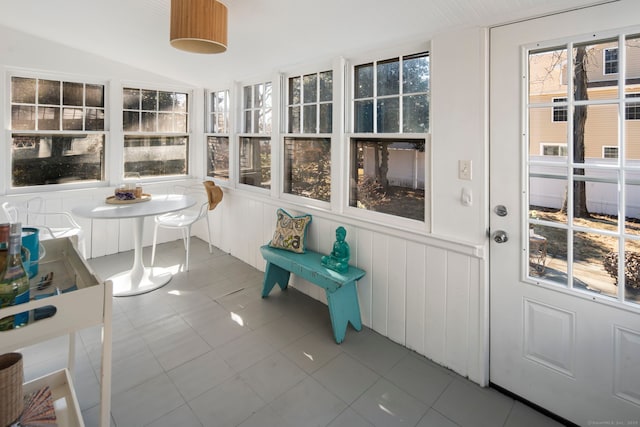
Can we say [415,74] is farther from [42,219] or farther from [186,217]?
[42,219]

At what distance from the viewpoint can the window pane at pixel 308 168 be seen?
308 centimetres

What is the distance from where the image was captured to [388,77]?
2500 millimetres

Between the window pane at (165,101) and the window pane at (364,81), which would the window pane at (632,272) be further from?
the window pane at (165,101)

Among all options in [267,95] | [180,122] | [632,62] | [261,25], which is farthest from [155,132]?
[632,62]

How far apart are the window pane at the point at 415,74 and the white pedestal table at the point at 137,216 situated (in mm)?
2275

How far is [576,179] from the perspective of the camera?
174 centimetres

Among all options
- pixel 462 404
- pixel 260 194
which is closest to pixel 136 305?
pixel 260 194

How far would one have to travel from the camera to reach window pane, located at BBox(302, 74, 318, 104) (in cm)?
309

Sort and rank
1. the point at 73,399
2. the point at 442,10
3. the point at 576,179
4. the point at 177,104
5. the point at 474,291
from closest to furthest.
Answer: the point at 73,399 < the point at 576,179 < the point at 442,10 < the point at 474,291 < the point at 177,104

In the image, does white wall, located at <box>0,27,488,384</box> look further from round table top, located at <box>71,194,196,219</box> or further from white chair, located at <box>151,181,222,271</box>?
white chair, located at <box>151,181,222,271</box>

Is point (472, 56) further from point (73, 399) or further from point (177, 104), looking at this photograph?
point (177, 104)

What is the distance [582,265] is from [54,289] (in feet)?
7.65

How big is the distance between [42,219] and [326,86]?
3.30 metres

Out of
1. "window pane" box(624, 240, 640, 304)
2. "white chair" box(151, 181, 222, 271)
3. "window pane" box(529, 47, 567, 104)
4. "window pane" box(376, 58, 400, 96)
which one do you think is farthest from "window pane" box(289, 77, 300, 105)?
"window pane" box(624, 240, 640, 304)
